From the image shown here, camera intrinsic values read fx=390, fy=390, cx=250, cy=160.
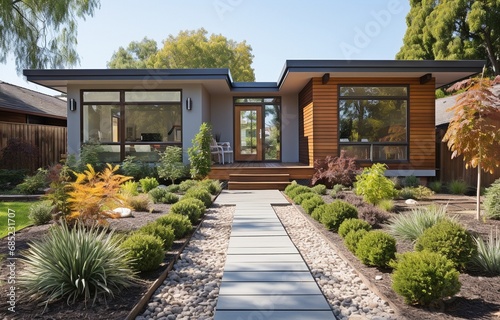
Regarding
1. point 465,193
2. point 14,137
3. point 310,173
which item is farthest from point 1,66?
point 465,193

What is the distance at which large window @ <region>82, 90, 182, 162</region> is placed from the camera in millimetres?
11391

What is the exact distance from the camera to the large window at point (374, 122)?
10.6 meters

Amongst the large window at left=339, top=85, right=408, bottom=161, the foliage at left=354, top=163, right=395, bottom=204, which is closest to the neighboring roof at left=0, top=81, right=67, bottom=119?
the large window at left=339, top=85, right=408, bottom=161

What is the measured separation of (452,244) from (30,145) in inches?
501

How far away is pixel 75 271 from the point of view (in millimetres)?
2793

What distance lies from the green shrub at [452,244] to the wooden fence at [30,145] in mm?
12210

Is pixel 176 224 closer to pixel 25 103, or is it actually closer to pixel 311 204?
pixel 311 204

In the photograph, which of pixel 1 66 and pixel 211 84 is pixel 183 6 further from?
pixel 1 66

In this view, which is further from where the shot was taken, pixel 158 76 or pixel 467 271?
pixel 158 76

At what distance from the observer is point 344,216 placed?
5.18 meters

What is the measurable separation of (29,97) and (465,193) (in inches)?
674

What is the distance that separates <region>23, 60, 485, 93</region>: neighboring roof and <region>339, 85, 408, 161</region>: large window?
544 millimetres

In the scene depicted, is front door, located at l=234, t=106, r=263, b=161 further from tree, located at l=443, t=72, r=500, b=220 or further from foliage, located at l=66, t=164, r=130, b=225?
foliage, located at l=66, t=164, r=130, b=225

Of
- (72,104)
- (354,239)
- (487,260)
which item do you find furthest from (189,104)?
(487,260)
